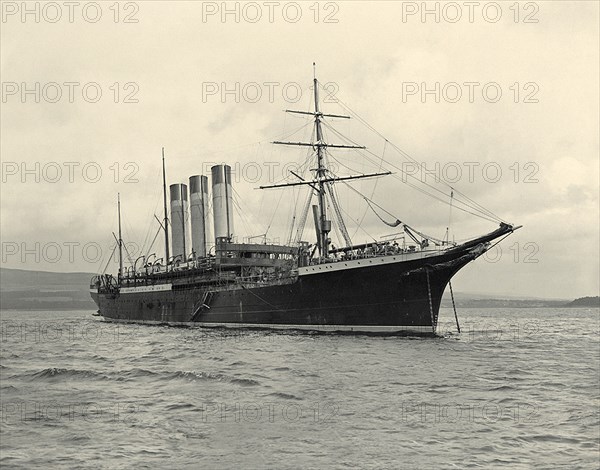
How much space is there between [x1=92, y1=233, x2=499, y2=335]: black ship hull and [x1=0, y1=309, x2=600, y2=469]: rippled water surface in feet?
20.6

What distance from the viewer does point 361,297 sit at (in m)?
29.8

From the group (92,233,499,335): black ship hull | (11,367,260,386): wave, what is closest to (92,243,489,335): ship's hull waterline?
(92,233,499,335): black ship hull

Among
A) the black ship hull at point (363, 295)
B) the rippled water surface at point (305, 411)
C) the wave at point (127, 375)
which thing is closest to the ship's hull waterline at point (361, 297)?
the black ship hull at point (363, 295)

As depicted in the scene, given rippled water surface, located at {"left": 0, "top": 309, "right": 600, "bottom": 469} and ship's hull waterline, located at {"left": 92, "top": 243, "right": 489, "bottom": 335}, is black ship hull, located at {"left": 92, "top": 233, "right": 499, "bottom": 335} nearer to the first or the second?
ship's hull waterline, located at {"left": 92, "top": 243, "right": 489, "bottom": 335}

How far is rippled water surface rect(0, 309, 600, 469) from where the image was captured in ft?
29.6

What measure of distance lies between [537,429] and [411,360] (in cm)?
954

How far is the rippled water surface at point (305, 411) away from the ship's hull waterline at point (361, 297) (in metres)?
6.27

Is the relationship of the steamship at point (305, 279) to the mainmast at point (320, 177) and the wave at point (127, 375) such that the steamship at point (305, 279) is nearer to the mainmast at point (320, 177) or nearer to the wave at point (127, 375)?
the mainmast at point (320, 177)

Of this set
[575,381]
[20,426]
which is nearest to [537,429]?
[575,381]

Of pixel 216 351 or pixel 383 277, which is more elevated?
pixel 383 277

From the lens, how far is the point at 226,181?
50594mm

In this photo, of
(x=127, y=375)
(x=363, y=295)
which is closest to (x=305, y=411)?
(x=127, y=375)

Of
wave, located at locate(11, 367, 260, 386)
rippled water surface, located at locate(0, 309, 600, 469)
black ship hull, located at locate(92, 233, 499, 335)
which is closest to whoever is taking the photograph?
rippled water surface, located at locate(0, 309, 600, 469)

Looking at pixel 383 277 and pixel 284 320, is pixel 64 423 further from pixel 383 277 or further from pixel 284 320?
pixel 284 320
